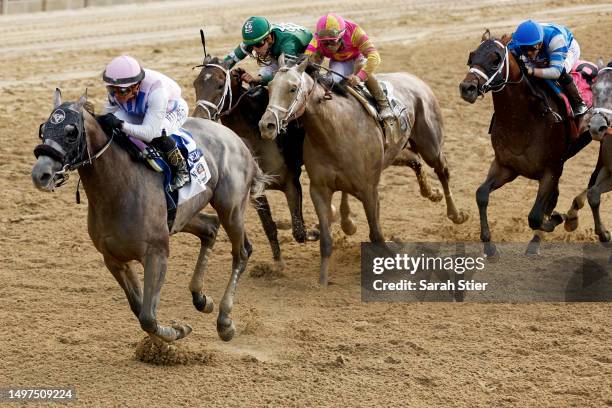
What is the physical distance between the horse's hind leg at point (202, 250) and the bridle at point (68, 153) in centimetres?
178

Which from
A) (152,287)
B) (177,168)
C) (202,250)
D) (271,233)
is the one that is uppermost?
(177,168)

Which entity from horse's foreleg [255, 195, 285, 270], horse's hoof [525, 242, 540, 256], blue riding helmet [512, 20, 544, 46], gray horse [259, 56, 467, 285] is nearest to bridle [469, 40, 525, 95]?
blue riding helmet [512, 20, 544, 46]

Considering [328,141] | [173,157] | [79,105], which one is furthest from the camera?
[328,141]

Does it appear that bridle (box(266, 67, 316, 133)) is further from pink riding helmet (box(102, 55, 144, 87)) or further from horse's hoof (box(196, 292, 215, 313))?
pink riding helmet (box(102, 55, 144, 87))

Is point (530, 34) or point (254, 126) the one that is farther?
point (254, 126)

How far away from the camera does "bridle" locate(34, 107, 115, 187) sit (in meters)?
7.84

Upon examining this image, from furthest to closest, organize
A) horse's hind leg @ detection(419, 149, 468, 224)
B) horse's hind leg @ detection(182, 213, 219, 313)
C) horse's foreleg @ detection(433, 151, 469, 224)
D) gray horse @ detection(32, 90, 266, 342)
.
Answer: horse's foreleg @ detection(433, 151, 469, 224) → horse's hind leg @ detection(419, 149, 468, 224) → horse's hind leg @ detection(182, 213, 219, 313) → gray horse @ detection(32, 90, 266, 342)

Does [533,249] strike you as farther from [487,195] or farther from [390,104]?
[390,104]

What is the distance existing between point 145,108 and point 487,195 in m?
4.19

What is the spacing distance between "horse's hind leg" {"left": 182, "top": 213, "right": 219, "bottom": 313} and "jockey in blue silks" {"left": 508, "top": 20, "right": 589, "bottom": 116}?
345 cm

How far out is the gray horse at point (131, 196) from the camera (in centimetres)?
796

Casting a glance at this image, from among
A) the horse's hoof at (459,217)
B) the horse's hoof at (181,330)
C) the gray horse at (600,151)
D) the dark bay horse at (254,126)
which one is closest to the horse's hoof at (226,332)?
the horse's hoof at (181,330)

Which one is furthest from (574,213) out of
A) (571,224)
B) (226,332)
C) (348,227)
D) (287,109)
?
(226,332)

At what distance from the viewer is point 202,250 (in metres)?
9.96
